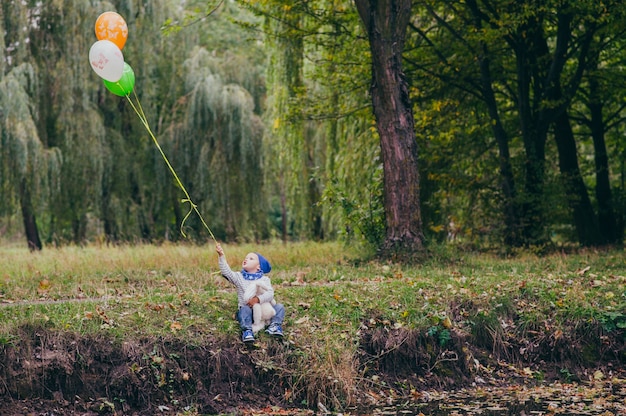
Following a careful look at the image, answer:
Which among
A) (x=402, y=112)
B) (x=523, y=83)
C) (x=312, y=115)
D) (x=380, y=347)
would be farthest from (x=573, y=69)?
(x=380, y=347)

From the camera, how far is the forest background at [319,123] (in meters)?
16.7

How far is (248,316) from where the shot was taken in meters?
8.27

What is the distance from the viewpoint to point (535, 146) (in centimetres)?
1711

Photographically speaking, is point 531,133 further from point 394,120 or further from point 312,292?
point 312,292

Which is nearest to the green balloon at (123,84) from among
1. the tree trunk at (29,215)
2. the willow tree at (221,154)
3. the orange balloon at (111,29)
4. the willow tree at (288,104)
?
the orange balloon at (111,29)

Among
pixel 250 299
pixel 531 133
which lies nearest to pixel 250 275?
pixel 250 299

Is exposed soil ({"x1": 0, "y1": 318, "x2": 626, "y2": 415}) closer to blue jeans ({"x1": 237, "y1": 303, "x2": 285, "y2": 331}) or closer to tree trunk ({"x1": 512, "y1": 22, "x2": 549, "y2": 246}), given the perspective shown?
blue jeans ({"x1": 237, "y1": 303, "x2": 285, "y2": 331})

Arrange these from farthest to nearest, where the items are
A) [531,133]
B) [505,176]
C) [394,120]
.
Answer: [531,133] → [505,176] → [394,120]

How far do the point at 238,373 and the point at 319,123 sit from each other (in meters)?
13.5

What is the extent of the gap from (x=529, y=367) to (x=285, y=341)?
2788 millimetres

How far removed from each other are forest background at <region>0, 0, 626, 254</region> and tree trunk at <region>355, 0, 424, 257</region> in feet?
0.37

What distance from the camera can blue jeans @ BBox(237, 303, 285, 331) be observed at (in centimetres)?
825

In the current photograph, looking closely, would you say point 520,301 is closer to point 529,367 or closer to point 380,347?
point 529,367

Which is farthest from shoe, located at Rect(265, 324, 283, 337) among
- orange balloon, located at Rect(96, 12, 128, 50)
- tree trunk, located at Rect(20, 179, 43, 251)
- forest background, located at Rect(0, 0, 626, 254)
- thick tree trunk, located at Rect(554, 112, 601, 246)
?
tree trunk, located at Rect(20, 179, 43, 251)
